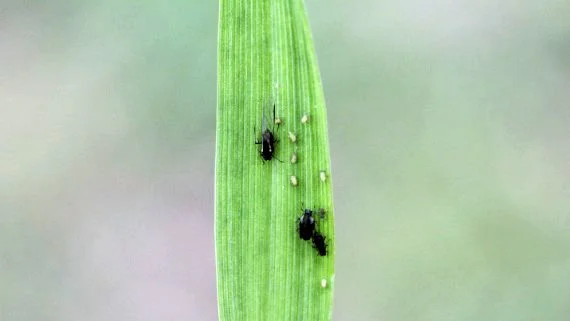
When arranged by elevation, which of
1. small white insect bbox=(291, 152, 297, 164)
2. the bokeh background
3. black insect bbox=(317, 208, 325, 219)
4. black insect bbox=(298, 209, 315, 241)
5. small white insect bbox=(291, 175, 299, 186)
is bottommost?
black insect bbox=(298, 209, 315, 241)

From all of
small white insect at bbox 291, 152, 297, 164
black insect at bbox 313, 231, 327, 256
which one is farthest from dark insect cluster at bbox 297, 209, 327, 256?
small white insect at bbox 291, 152, 297, 164

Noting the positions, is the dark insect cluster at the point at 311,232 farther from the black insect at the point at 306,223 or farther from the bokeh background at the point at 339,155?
the bokeh background at the point at 339,155

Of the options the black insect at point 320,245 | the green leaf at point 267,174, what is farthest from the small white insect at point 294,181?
the black insect at point 320,245

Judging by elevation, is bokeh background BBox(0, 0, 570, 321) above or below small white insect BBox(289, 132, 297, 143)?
above

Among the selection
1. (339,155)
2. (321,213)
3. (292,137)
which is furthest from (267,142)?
(339,155)

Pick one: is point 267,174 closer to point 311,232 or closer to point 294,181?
point 294,181

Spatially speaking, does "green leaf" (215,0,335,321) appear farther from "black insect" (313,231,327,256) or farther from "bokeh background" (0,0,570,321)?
"bokeh background" (0,0,570,321)

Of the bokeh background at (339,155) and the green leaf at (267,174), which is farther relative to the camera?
the bokeh background at (339,155)
